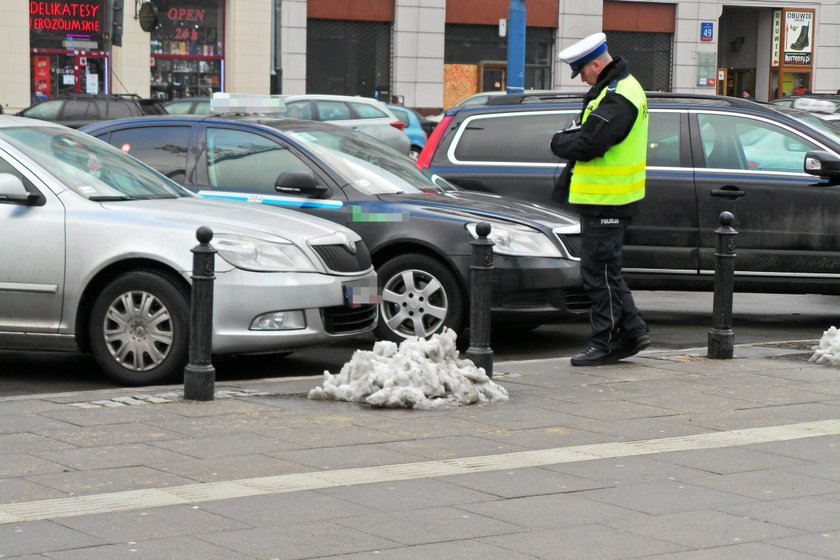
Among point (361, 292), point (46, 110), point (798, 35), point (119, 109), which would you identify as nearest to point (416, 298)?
point (361, 292)

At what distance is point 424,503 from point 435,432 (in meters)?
1.36

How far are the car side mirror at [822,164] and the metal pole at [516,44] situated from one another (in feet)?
45.4

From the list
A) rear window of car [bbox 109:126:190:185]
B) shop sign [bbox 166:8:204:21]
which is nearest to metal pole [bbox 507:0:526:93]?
shop sign [bbox 166:8:204:21]

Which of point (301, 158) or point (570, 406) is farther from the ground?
point (301, 158)

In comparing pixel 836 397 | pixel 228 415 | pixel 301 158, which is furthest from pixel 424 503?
pixel 301 158

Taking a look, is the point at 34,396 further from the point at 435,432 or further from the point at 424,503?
the point at 424,503

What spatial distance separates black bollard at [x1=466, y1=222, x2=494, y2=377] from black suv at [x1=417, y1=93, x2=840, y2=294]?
124 inches

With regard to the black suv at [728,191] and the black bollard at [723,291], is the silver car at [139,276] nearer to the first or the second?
the black bollard at [723,291]

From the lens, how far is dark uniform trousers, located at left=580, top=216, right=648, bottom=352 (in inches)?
344

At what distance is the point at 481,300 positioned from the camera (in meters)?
8.12

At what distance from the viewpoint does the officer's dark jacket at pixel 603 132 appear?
857 cm

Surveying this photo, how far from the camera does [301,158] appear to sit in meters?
9.88

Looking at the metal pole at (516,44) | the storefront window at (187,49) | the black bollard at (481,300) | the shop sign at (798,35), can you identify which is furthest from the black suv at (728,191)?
the shop sign at (798,35)

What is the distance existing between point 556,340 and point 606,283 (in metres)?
2.00
